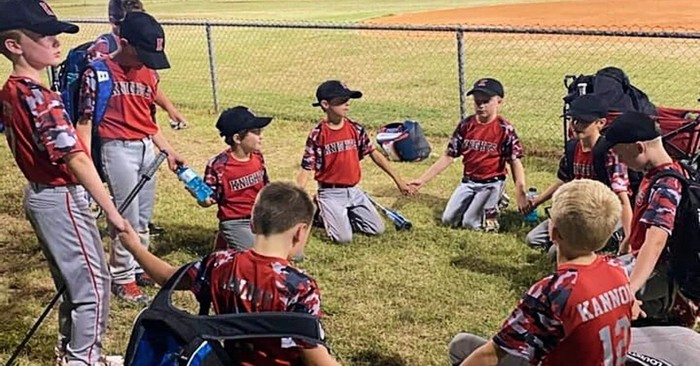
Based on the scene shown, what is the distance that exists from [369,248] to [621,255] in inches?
99.0

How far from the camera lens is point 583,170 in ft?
21.6

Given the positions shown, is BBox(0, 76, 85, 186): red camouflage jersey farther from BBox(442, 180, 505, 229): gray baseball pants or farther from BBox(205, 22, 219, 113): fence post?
BBox(205, 22, 219, 113): fence post

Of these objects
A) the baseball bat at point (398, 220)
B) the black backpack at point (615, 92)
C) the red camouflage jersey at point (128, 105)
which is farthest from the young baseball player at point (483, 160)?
the red camouflage jersey at point (128, 105)

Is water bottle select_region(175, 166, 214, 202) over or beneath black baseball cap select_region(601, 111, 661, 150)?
beneath

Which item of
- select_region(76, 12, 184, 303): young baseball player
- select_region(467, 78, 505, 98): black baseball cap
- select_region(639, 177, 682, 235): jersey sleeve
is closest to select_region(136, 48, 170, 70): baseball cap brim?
select_region(76, 12, 184, 303): young baseball player

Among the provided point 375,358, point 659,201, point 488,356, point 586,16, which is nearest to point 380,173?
point 375,358

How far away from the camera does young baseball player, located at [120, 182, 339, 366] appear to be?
3.06m

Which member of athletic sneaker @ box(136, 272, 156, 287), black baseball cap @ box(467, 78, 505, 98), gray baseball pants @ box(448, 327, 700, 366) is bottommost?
athletic sneaker @ box(136, 272, 156, 287)

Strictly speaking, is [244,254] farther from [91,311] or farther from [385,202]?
[385,202]

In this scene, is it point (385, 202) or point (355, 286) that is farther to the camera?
point (385, 202)

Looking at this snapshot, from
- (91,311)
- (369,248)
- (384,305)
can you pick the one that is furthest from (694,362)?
(369,248)

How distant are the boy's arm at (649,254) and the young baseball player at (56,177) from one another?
245 cm

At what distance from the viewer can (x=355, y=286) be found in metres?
6.35

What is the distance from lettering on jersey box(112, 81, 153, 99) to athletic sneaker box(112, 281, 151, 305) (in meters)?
1.35
